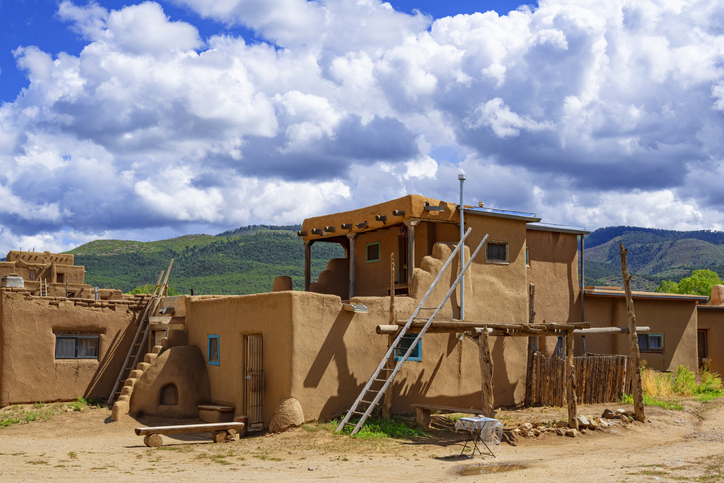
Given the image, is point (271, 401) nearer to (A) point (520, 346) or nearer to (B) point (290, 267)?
(A) point (520, 346)

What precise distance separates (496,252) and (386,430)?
273 inches

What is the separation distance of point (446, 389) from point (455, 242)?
4065 mm

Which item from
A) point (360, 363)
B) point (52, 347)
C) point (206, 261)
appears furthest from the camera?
point (206, 261)

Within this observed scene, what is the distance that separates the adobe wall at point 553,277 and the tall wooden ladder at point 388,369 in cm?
405

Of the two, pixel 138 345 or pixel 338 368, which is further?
pixel 138 345

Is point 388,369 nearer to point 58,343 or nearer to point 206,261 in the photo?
point 58,343

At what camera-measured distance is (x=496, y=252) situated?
2059 centimetres

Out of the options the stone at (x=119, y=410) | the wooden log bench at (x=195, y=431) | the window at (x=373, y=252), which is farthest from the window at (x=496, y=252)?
the stone at (x=119, y=410)

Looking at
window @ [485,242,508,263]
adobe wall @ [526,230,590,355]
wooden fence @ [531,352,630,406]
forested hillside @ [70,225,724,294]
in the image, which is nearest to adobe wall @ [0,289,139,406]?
window @ [485,242,508,263]

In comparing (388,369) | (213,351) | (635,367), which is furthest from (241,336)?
(635,367)

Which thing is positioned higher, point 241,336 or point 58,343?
point 241,336

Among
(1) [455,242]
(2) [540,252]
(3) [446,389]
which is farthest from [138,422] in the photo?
(2) [540,252]

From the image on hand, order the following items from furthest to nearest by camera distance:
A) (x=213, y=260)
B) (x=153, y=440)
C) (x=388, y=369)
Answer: (x=213, y=260) < (x=388, y=369) < (x=153, y=440)

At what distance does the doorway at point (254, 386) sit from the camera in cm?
1705
